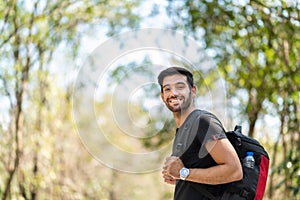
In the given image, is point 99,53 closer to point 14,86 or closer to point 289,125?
point 289,125

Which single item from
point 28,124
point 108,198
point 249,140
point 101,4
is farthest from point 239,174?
point 108,198

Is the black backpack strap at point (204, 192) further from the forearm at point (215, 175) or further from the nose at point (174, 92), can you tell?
the nose at point (174, 92)

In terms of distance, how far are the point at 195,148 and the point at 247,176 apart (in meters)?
0.20

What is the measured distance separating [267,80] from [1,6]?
8.95 feet

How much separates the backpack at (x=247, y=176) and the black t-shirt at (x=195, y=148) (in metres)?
0.02

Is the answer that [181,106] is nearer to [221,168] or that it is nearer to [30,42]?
[221,168]

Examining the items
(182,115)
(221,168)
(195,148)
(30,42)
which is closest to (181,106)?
(182,115)

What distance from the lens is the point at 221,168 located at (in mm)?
1889

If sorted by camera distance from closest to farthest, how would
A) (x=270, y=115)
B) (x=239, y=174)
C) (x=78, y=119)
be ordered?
(x=239, y=174) < (x=78, y=119) < (x=270, y=115)

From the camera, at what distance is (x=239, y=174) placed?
1898 millimetres

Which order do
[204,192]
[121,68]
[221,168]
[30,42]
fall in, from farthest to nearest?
[30,42] → [121,68] → [204,192] → [221,168]

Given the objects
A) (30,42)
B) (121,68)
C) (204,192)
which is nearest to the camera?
(204,192)

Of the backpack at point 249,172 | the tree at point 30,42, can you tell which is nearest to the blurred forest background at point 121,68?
the tree at point 30,42

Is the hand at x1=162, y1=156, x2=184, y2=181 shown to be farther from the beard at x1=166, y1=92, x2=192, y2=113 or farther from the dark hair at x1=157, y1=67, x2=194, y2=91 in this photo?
the dark hair at x1=157, y1=67, x2=194, y2=91
